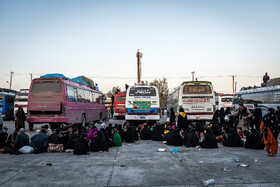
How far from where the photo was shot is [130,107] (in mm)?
17281

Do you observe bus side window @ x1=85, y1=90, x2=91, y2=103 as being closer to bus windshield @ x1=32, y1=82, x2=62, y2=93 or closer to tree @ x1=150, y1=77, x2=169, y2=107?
bus windshield @ x1=32, y1=82, x2=62, y2=93

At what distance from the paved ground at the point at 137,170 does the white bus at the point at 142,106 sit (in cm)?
895

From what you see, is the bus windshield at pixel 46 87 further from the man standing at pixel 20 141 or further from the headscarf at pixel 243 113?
the headscarf at pixel 243 113

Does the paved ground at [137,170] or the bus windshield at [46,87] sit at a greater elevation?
the bus windshield at [46,87]

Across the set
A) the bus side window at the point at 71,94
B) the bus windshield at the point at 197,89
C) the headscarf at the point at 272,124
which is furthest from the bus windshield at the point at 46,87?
the headscarf at the point at 272,124

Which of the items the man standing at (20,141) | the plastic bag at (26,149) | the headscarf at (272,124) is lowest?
the plastic bag at (26,149)

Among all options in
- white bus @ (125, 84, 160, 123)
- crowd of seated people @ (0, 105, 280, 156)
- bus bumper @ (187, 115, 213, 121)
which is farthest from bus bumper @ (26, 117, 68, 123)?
bus bumper @ (187, 115, 213, 121)

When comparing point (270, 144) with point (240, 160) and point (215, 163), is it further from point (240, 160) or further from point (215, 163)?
point (215, 163)

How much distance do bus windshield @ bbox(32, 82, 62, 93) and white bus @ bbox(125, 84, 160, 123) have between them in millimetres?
4908

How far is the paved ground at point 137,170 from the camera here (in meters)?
5.14

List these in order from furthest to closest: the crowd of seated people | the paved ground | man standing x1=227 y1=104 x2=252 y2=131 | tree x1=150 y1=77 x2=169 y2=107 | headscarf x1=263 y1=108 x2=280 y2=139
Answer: tree x1=150 y1=77 x2=169 y2=107 < man standing x1=227 y1=104 x2=252 y2=131 < the crowd of seated people < headscarf x1=263 y1=108 x2=280 y2=139 < the paved ground

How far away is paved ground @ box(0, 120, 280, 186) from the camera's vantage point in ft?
16.9

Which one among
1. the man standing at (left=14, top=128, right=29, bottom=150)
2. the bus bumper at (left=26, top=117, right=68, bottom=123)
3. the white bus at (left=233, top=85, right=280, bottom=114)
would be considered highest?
the white bus at (left=233, top=85, right=280, bottom=114)

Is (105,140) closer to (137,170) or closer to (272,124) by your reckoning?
(137,170)
